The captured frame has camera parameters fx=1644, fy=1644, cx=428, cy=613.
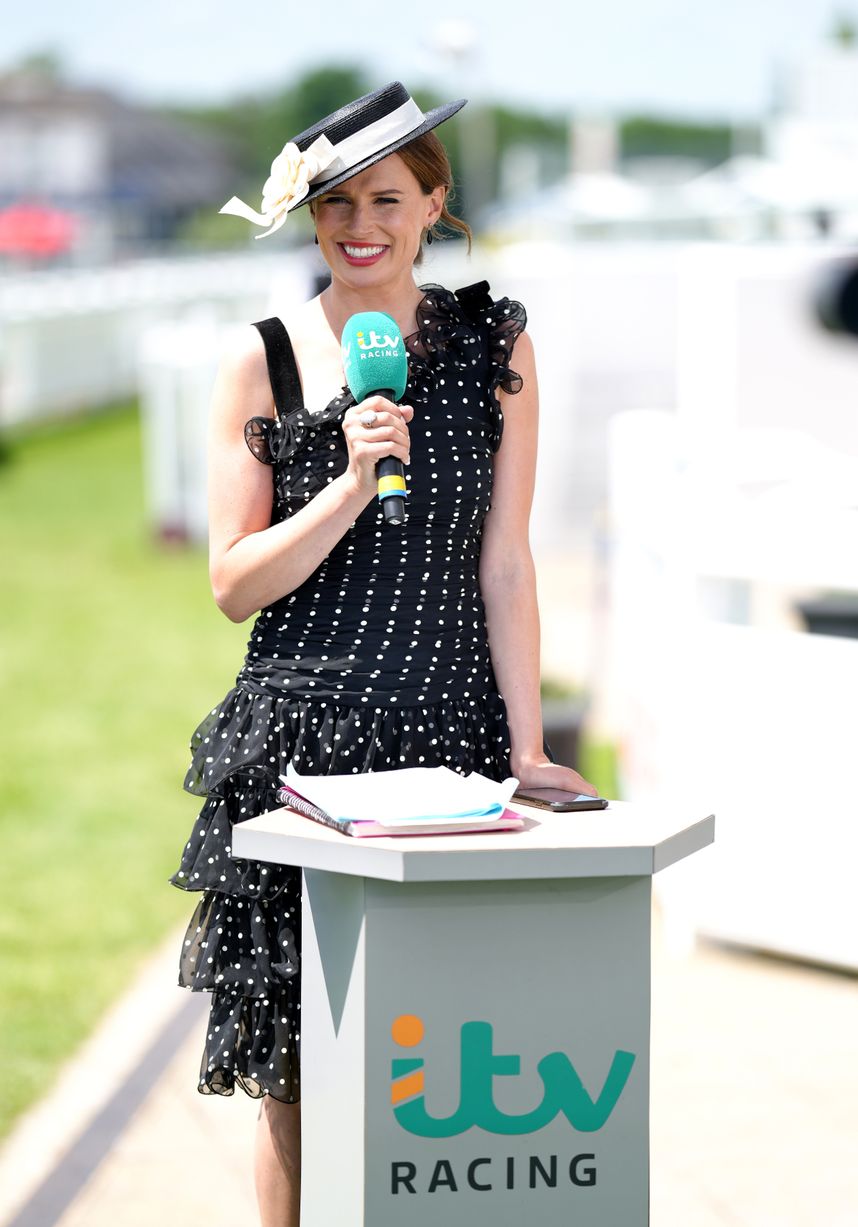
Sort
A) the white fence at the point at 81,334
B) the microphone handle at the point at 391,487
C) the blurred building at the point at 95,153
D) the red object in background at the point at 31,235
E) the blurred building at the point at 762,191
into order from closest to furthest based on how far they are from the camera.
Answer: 1. the microphone handle at the point at 391,487
2. the blurred building at the point at 762,191
3. the white fence at the point at 81,334
4. the red object in background at the point at 31,235
5. the blurred building at the point at 95,153

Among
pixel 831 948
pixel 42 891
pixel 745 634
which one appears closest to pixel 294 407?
pixel 745 634

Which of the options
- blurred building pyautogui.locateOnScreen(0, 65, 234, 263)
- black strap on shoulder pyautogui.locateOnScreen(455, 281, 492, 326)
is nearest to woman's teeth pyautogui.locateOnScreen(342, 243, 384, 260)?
black strap on shoulder pyautogui.locateOnScreen(455, 281, 492, 326)

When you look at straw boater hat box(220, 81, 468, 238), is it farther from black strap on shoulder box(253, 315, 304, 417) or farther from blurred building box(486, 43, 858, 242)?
blurred building box(486, 43, 858, 242)

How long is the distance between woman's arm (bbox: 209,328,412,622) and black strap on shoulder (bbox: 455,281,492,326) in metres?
0.33

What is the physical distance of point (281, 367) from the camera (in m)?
2.36

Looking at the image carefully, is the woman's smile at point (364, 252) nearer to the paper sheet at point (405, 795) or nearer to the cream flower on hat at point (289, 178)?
the cream flower on hat at point (289, 178)

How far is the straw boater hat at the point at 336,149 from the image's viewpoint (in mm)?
2232

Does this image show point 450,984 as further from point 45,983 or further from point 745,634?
point 45,983

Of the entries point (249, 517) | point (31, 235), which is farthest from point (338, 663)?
point (31, 235)

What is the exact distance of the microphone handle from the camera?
201cm

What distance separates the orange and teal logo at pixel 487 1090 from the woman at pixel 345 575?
0.44 meters

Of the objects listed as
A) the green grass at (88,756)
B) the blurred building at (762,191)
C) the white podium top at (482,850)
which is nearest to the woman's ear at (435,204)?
the white podium top at (482,850)

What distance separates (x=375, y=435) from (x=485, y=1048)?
2.49 ft

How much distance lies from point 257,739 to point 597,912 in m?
0.62
